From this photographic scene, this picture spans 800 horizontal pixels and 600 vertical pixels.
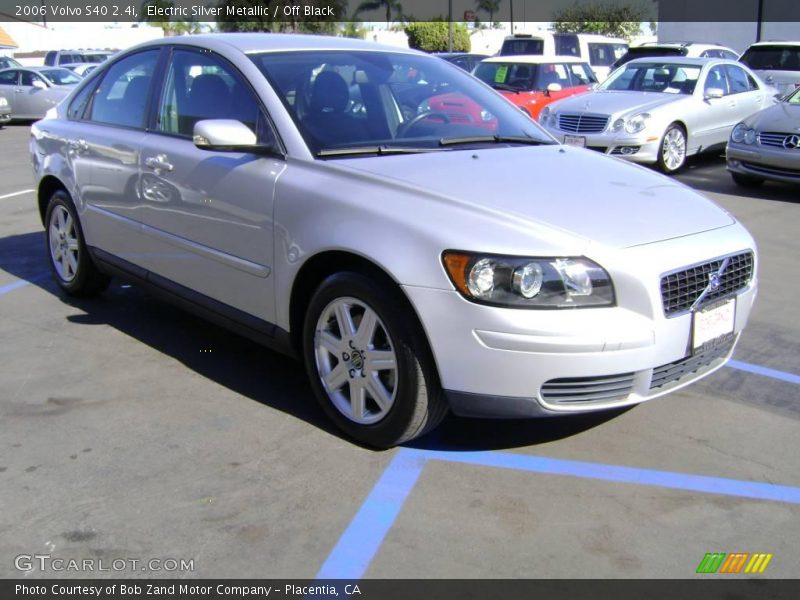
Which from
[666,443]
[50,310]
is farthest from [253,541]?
[50,310]

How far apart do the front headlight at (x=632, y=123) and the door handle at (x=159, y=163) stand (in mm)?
7662

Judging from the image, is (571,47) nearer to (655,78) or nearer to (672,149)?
(655,78)

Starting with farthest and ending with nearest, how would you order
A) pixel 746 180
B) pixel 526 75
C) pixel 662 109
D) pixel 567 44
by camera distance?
1. pixel 567 44
2. pixel 526 75
3. pixel 662 109
4. pixel 746 180

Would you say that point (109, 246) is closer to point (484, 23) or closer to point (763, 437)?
point (763, 437)

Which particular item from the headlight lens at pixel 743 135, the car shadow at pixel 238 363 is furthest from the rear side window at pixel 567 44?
the car shadow at pixel 238 363

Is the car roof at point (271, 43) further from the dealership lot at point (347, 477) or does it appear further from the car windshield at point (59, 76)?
the car windshield at point (59, 76)

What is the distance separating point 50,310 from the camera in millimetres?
5809

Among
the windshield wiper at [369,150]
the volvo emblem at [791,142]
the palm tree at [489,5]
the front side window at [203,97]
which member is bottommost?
the volvo emblem at [791,142]

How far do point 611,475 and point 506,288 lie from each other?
37.6 inches

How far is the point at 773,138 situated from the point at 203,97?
742 centimetres

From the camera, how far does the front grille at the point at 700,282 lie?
341 cm

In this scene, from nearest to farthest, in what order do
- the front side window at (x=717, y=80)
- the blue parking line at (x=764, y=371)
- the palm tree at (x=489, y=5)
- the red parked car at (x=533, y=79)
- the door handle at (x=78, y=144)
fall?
the blue parking line at (x=764, y=371), the door handle at (x=78, y=144), the front side window at (x=717, y=80), the red parked car at (x=533, y=79), the palm tree at (x=489, y=5)

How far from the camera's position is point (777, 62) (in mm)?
17453
